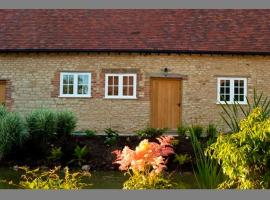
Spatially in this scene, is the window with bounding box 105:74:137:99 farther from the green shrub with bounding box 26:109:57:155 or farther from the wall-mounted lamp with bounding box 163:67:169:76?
the green shrub with bounding box 26:109:57:155

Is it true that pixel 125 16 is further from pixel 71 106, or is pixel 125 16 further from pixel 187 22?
pixel 71 106

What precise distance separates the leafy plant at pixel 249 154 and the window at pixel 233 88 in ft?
47.0

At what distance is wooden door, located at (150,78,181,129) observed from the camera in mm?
20922

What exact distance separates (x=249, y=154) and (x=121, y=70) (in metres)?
14.6

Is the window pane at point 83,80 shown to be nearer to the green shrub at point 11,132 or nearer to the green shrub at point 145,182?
the green shrub at point 11,132

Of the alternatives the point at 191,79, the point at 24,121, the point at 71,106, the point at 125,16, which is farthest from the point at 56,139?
the point at 125,16

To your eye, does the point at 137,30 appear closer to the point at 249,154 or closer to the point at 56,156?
the point at 56,156

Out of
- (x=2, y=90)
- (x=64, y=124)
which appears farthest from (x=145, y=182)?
(x=2, y=90)

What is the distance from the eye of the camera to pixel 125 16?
74.2ft

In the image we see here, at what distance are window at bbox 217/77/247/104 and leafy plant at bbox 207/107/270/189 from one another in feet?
47.0

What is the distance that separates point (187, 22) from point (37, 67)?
6.36m

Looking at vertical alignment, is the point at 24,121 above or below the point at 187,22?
below

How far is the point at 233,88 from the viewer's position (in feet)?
68.9

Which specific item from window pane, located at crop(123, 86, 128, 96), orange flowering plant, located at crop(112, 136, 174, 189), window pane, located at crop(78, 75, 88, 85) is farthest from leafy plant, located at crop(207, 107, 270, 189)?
window pane, located at crop(78, 75, 88, 85)
